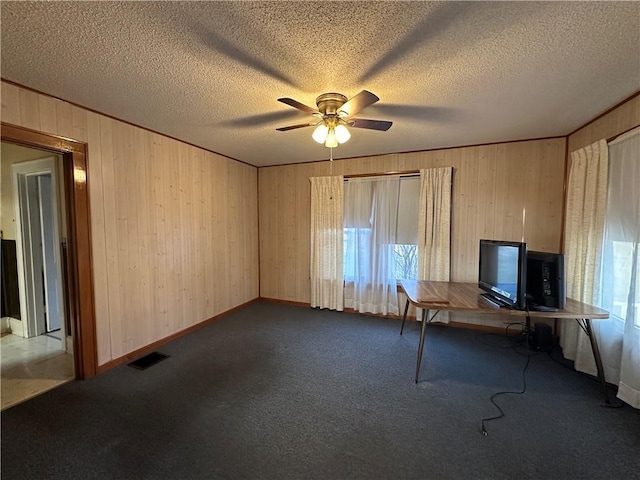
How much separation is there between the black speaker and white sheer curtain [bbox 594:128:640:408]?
65 centimetres

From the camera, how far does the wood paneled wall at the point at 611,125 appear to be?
6.97 feet

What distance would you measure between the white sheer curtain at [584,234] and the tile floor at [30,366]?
4749 mm

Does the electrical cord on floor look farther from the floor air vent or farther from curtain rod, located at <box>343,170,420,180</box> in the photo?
the floor air vent

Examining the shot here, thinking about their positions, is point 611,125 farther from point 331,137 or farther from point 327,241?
point 327,241

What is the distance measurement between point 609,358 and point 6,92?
16.8ft

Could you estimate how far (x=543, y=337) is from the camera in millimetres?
3016

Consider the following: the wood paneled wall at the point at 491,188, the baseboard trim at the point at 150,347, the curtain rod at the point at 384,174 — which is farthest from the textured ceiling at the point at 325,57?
the baseboard trim at the point at 150,347

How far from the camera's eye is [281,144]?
3.47m

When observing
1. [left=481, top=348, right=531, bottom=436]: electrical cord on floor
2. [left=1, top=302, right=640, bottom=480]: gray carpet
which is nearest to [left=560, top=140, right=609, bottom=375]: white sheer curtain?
[left=1, top=302, right=640, bottom=480]: gray carpet

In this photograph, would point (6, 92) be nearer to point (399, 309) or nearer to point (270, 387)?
point (270, 387)

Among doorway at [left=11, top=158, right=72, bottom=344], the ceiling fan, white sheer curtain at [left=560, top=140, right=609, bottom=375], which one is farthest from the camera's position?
doorway at [left=11, top=158, right=72, bottom=344]

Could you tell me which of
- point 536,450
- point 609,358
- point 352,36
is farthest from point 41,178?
point 609,358

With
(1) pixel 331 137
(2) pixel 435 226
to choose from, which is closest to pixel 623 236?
(2) pixel 435 226

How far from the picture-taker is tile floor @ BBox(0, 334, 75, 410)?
2.26 m
